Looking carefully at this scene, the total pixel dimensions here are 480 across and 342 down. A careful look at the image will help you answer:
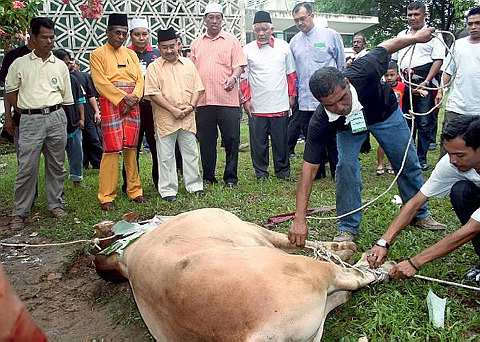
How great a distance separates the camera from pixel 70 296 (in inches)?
150

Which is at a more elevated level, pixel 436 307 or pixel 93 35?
pixel 93 35

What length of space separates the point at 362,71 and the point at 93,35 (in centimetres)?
811

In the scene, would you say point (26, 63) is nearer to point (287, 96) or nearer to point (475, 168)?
point (287, 96)

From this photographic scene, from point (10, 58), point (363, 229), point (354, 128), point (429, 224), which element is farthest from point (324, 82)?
point (10, 58)

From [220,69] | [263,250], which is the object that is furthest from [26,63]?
[263,250]

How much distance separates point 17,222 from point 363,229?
10.6 feet

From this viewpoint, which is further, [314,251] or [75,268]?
[75,268]

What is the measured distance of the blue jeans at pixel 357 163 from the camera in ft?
13.7

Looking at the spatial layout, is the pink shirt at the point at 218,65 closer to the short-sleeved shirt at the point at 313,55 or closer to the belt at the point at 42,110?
the short-sleeved shirt at the point at 313,55

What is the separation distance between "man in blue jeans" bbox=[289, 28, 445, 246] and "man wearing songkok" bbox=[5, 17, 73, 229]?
269cm

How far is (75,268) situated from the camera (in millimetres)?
4281

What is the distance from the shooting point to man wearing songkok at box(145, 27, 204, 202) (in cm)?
579

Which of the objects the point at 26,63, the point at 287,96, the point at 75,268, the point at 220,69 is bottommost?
the point at 75,268

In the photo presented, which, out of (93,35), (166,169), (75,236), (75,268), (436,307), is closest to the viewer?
(436,307)
